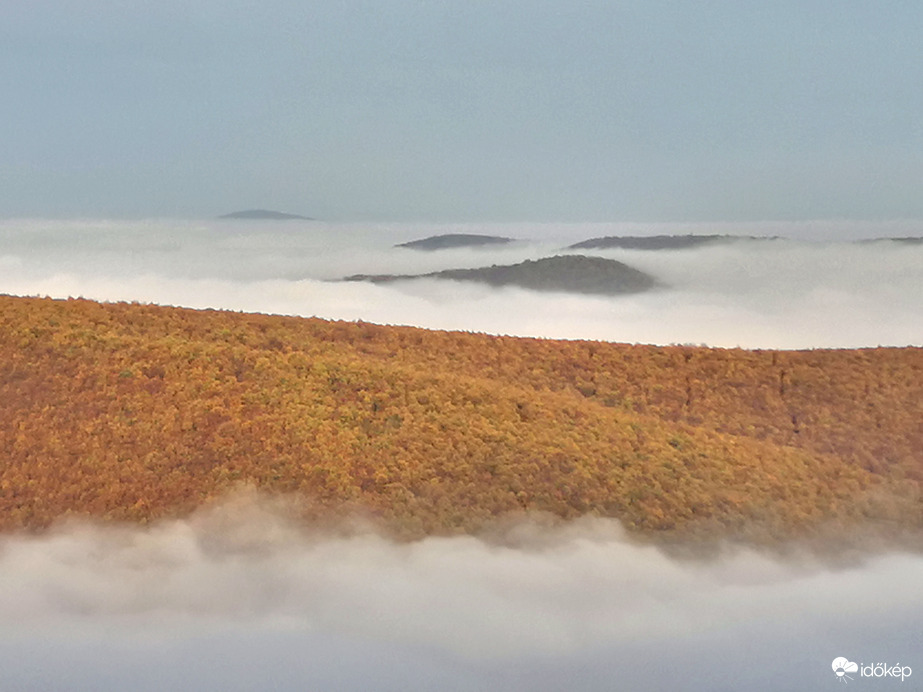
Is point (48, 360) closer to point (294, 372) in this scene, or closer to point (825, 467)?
point (294, 372)

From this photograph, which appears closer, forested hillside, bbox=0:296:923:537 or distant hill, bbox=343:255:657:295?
forested hillside, bbox=0:296:923:537

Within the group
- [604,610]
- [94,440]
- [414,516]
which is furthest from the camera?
[94,440]

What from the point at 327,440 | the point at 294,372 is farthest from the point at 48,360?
the point at 327,440

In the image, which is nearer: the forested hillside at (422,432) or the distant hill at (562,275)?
the forested hillside at (422,432)

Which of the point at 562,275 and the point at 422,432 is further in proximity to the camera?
the point at 562,275
